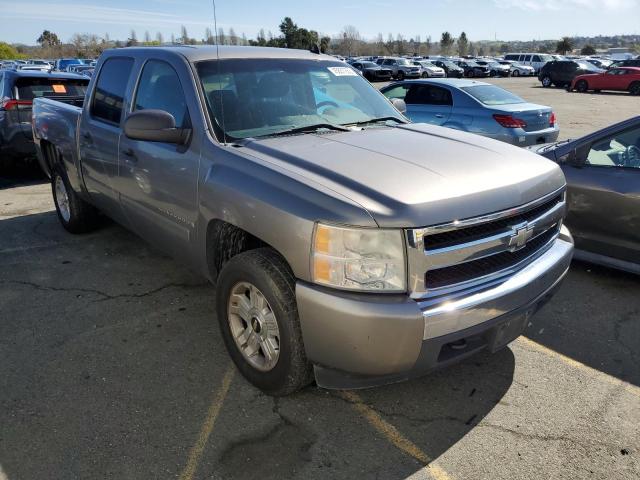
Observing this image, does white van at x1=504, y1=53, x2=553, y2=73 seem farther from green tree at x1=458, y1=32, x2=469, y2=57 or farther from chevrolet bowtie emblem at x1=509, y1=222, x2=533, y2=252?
green tree at x1=458, y1=32, x2=469, y2=57

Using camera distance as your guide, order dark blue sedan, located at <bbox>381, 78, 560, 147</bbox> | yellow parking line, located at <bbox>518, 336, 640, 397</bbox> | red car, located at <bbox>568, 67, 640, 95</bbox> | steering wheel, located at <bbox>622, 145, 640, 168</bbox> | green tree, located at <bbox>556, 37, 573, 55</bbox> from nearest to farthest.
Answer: yellow parking line, located at <bbox>518, 336, 640, 397</bbox>, steering wheel, located at <bbox>622, 145, 640, 168</bbox>, dark blue sedan, located at <bbox>381, 78, 560, 147</bbox>, red car, located at <bbox>568, 67, 640, 95</bbox>, green tree, located at <bbox>556, 37, 573, 55</bbox>

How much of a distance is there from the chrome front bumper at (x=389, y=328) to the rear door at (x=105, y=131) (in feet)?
8.44

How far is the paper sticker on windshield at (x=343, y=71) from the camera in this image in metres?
4.19

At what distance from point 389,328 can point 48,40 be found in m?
101

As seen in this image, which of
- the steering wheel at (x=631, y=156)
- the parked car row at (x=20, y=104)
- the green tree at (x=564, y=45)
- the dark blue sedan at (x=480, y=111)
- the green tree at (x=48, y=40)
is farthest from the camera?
the green tree at (x=48, y=40)

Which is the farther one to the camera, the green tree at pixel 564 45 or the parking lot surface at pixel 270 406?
the green tree at pixel 564 45

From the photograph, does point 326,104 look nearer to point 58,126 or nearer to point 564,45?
point 58,126

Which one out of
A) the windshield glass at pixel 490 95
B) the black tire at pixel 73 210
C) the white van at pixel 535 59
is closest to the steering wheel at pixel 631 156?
the windshield glass at pixel 490 95

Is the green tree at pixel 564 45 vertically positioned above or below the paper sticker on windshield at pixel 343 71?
above

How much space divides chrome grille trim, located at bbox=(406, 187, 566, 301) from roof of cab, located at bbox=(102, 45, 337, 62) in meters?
2.19

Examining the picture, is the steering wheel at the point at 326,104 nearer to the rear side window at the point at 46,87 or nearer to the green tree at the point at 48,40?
the rear side window at the point at 46,87

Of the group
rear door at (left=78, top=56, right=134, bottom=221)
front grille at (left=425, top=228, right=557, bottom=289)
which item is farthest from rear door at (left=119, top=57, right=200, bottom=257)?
front grille at (left=425, top=228, right=557, bottom=289)

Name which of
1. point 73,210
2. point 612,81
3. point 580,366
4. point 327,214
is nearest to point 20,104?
point 73,210

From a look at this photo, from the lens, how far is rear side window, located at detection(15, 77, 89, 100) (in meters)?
8.36
